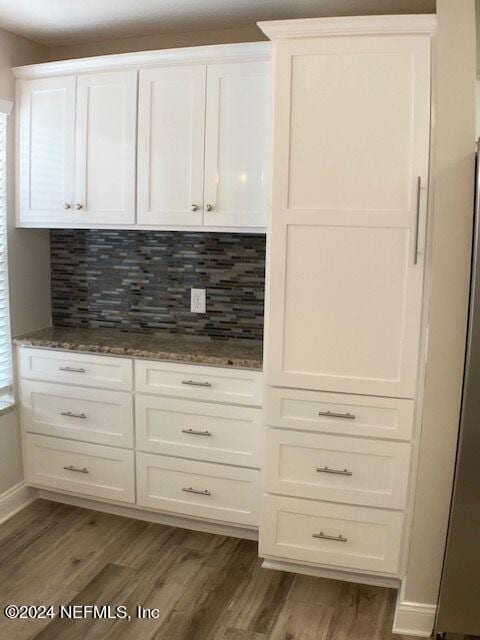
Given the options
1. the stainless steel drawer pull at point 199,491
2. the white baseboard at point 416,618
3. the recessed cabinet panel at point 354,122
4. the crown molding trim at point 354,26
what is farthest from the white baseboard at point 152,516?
the crown molding trim at point 354,26

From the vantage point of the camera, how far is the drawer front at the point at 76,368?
2904mm

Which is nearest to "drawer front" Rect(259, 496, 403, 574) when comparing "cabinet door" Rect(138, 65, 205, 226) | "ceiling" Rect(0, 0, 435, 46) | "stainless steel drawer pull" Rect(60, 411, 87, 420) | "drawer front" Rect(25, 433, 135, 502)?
"drawer front" Rect(25, 433, 135, 502)

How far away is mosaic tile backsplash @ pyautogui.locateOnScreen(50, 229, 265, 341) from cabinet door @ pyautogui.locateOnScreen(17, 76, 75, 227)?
319 mm

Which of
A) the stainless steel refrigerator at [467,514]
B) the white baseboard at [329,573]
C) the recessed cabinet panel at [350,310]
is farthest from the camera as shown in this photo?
the white baseboard at [329,573]

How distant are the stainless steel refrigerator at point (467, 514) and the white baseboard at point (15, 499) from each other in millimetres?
2106

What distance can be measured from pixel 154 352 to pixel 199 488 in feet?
2.23

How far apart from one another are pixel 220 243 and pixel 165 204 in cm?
39

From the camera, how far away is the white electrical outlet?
316 centimetres

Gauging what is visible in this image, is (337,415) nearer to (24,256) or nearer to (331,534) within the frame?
(331,534)

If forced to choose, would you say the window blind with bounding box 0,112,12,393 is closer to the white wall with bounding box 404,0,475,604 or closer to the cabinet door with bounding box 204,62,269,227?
the cabinet door with bounding box 204,62,269,227

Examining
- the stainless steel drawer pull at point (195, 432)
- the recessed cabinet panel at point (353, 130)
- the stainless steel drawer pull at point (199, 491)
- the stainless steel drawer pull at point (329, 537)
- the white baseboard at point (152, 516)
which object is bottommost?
the white baseboard at point (152, 516)

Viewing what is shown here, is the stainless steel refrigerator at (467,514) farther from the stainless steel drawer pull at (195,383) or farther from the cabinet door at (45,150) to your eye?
the cabinet door at (45,150)

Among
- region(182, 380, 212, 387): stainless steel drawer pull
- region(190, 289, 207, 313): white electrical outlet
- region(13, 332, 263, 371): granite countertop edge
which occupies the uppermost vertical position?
region(190, 289, 207, 313): white electrical outlet

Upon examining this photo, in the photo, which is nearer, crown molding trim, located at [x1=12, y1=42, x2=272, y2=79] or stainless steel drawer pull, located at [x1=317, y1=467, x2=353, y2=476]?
stainless steel drawer pull, located at [x1=317, y1=467, x2=353, y2=476]
